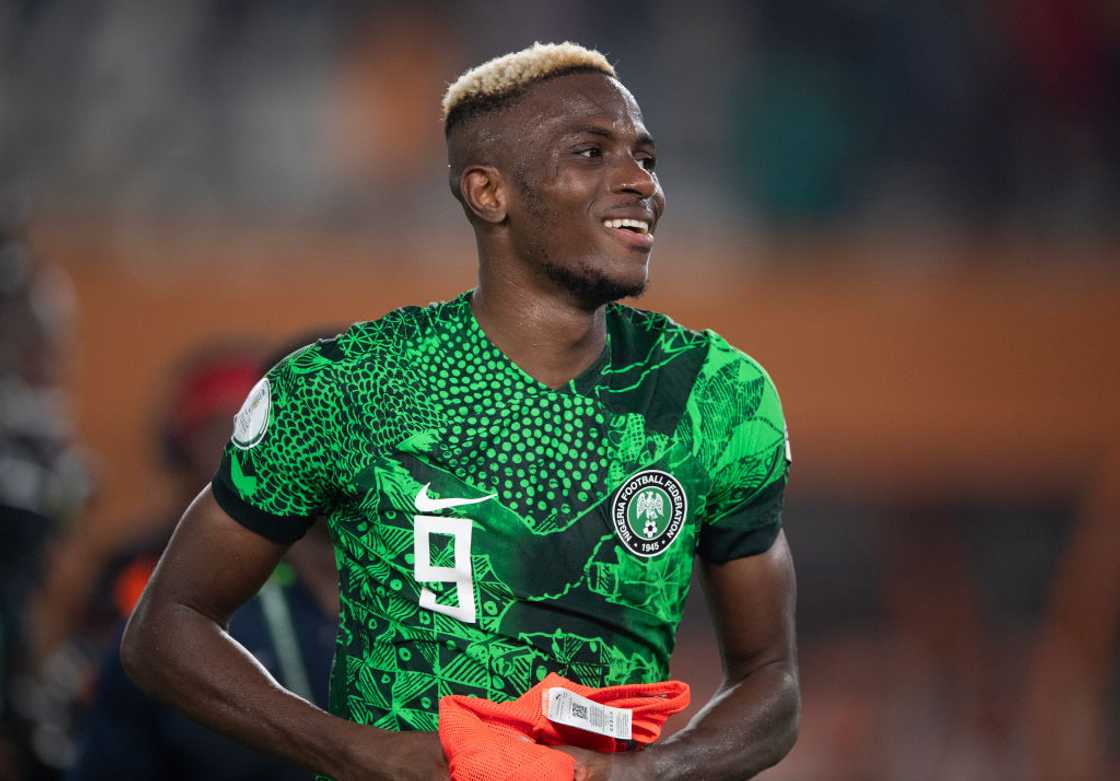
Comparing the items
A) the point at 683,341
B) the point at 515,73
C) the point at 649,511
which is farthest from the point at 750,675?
the point at 515,73

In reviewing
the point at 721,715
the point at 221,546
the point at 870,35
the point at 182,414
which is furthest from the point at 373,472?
the point at 870,35

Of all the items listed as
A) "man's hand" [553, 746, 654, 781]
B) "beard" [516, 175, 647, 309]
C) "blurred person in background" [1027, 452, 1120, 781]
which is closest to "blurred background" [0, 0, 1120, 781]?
"blurred person in background" [1027, 452, 1120, 781]

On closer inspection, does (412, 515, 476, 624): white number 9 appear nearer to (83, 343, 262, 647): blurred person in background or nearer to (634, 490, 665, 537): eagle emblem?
(634, 490, 665, 537): eagle emblem

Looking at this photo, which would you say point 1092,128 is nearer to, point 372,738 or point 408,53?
point 408,53

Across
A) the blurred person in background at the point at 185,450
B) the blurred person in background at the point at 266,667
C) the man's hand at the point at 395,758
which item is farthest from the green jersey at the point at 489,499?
the blurred person in background at the point at 185,450

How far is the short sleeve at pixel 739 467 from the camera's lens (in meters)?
2.75

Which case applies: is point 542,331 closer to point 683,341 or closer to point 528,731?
point 683,341

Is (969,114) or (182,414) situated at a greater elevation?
(969,114)

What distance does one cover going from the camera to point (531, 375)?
280 centimetres

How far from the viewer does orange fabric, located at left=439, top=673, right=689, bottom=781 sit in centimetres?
239

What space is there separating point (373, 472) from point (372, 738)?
1.34ft

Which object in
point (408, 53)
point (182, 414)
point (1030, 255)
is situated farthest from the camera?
point (408, 53)

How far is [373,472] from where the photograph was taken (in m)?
2.67

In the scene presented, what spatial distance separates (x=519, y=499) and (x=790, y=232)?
24.0ft
